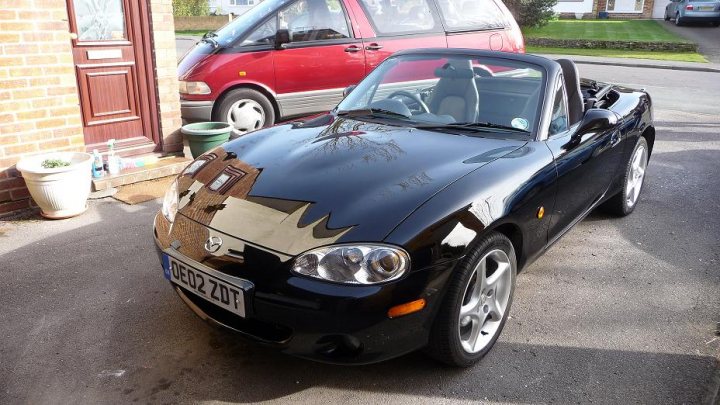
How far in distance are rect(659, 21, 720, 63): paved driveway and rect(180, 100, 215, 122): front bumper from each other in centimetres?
1695

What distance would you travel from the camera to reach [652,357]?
117 inches

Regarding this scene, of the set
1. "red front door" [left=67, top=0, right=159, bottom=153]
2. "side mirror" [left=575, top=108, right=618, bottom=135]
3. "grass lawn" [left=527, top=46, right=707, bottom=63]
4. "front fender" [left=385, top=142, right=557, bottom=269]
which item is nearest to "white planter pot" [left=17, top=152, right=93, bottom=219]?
"red front door" [left=67, top=0, right=159, bottom=153]

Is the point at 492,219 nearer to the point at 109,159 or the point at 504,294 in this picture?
the point at 504,294

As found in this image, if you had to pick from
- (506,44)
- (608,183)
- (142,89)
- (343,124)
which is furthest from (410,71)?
(506,44)

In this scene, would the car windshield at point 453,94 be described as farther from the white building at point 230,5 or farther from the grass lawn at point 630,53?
the white building at point 230,5

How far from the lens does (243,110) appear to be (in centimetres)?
689

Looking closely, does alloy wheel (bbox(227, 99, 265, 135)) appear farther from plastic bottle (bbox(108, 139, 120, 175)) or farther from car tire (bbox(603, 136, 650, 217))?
car tire (bbox(603, 136, 650, 217))

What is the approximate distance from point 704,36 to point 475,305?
2777cm

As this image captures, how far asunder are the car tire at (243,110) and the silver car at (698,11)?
27831 millimetres

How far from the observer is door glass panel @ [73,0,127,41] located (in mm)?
5469

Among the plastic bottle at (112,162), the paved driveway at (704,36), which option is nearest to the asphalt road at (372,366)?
the plastic bottle at (112,162)

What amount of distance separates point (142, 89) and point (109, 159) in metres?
0.90

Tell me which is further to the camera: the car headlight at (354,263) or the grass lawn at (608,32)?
the grass lawn at (608,32)

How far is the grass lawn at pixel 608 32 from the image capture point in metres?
23.7
